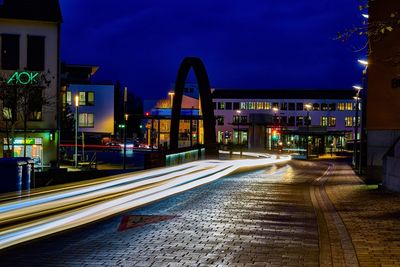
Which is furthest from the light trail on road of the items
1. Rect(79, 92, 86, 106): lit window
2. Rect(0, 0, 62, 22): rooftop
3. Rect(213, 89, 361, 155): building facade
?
Rect(213, 89, 361, 155): building facade

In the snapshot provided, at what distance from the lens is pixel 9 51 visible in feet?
133

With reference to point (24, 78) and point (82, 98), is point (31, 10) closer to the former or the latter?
point (24, 78)

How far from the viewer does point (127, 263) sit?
28.5ft

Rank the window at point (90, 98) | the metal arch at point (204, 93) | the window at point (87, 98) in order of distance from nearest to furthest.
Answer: the metal arch at point (204, 93)
the window at point (87, 98)
the window at point (90, 98)

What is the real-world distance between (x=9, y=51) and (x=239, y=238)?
33.5 metres

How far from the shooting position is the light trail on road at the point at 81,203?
10.9 meters

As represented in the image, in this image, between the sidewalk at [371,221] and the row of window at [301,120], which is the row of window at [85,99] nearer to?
the row of window at [301,120]

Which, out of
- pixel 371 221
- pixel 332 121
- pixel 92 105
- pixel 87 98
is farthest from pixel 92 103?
pixel 371 221

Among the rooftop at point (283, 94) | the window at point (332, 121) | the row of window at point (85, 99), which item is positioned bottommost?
the window at point (332, 121)

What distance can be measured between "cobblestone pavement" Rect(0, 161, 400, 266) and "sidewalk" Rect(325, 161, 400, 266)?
0.05 feet

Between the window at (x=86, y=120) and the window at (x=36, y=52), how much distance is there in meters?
35.7

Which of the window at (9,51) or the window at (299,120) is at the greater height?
the window at (9,51)

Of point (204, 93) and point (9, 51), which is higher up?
point (9, 51)

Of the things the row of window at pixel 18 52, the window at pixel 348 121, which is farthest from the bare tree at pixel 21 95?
the window at pixel 348 121
